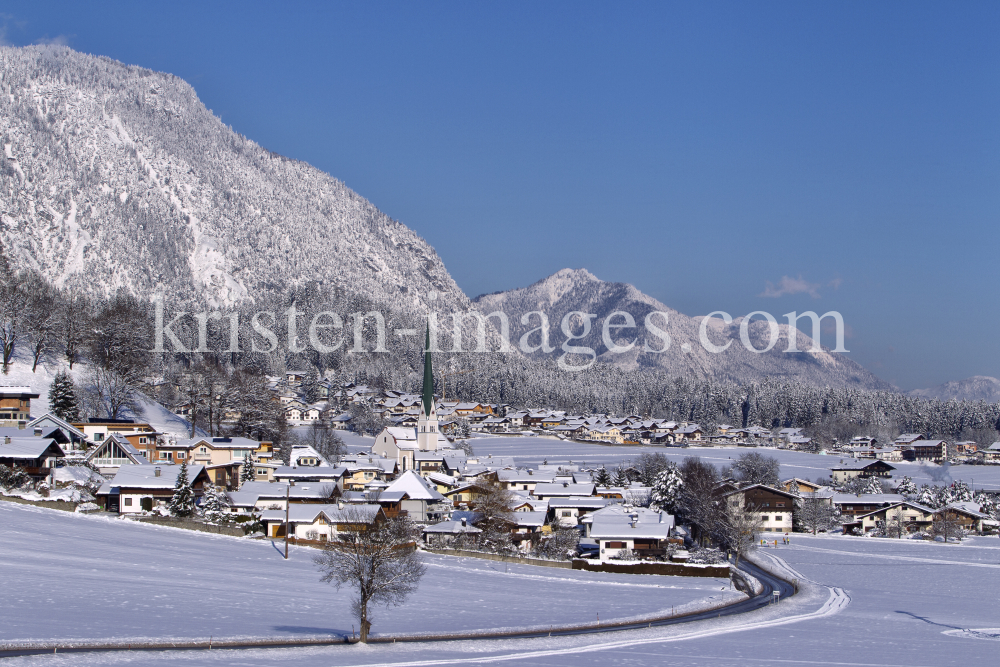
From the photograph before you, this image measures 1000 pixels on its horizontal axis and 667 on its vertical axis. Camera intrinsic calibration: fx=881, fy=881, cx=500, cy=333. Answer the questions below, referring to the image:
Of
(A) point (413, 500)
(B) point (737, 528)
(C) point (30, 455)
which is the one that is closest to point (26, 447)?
(C) point (30, 455)

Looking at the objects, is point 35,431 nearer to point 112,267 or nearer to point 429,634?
A: point 429,634

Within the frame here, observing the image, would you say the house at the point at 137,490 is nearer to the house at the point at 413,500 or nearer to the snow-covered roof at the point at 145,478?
the snow-covered roof at the point at 145,478

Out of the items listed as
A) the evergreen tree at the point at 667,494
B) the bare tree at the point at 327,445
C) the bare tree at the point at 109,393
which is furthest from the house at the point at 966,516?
the bare tree at the point at 109,393

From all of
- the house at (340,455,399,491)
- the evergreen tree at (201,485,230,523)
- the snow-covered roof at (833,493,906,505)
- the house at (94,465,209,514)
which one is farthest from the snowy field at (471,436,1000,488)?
the house at (94,465,209,514)

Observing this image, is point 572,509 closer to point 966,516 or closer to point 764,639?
point 966,516

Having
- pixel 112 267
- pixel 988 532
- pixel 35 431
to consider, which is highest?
pixel 112 267

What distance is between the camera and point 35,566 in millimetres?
29578

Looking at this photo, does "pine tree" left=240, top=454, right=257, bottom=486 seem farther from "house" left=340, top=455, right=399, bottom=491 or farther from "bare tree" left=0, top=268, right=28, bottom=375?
"bare tree" left=0, top=268, right=28, bottom=375

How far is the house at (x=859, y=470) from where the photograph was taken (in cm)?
9094

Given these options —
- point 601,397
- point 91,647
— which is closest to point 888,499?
point 91,647

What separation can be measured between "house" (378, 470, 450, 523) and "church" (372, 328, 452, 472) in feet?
75.1

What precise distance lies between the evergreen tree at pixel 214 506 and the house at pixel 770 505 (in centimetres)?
3283

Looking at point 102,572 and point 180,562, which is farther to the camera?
point 180,562

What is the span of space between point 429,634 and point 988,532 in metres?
53.3
